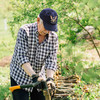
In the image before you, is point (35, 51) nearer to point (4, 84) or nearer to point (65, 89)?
point (65, 89)

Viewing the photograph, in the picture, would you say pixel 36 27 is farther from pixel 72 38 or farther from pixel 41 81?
pixel 72 38

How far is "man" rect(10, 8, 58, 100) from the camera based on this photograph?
189cm

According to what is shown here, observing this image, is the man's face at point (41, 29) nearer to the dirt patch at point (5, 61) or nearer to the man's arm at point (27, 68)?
the man's arm at point (27, 68)

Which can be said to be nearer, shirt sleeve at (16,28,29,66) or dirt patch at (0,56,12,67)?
shirt sleeve at (16,28,29,66)

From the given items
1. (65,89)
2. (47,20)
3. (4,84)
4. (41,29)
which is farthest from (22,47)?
(4,84)

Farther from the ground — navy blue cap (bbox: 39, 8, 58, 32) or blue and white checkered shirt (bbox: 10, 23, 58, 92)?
navy blue cap (bbox: 39, 8, 58, 32)

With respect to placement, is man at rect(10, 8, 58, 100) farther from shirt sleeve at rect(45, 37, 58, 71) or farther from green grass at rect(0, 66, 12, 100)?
green grass at rect(0, 66, 12, 100)

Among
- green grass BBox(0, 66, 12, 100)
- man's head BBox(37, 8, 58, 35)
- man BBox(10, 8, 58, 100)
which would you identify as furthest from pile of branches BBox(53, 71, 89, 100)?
man's head BBox(37, 8, 58, 35)

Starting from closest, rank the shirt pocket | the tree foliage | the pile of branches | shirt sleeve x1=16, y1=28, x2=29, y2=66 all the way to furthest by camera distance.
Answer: shirt sleeve x1=16, y1=28, x2=29, y2=66 < the shirt pocket < the pile of branches < the tree foliage

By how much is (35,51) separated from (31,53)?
50 millimetres

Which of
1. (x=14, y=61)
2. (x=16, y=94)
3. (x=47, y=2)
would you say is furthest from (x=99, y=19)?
(x=47, y=2)

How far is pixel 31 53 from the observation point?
2070 mm

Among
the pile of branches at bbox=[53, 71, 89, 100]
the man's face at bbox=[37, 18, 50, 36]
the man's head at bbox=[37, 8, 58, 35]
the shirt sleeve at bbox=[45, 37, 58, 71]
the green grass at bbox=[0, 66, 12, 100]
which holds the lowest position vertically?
the green grass at bbox=[0, 66, 12, 100]

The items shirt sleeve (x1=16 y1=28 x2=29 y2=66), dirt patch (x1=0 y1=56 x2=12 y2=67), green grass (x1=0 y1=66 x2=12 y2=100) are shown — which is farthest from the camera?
dirt patch (x1=0 y1=56 x2=12 y2=67)
